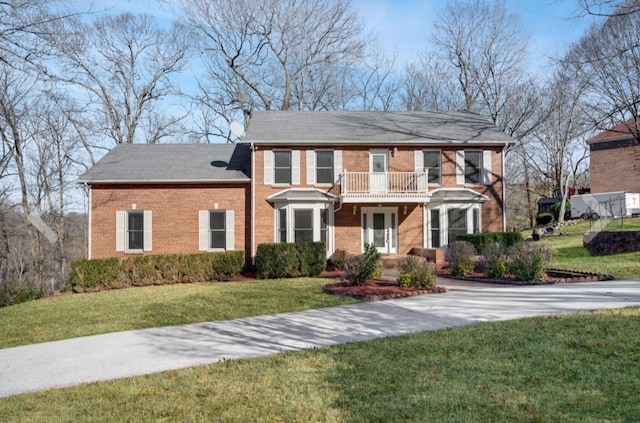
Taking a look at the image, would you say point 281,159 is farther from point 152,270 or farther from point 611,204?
point 611,204

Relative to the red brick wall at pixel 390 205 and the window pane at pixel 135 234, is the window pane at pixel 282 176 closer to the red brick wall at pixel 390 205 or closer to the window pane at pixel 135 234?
the red brick wall at pixel 390 205

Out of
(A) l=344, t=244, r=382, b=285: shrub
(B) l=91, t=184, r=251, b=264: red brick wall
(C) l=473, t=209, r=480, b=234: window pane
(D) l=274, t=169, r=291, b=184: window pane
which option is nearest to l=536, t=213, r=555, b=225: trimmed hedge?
(C) l=473, t=209, r=480, b=234: window pane

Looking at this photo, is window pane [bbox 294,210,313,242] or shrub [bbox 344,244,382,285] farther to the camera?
window pane [bbox 294,210,313,242]

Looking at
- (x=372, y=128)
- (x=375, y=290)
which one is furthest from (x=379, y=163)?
(x=375, y=290)

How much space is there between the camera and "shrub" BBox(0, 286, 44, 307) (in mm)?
14828

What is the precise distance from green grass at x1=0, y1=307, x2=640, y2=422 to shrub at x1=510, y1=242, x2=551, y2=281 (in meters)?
6.38

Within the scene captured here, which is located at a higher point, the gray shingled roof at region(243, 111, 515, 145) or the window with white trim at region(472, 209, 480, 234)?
the gray shingled roof at region(243, 111, 515, 145)

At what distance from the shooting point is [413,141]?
2088 centimetres

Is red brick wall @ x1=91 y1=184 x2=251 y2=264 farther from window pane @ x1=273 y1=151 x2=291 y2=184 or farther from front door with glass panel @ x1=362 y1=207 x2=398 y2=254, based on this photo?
front door with glass panel @ x1=362 y1=207 x2=398 y2=254

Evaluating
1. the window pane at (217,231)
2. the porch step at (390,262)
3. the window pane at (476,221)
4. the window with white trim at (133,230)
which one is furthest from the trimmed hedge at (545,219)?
the window with white trim at (133,230)

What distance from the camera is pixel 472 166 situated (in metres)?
21.5

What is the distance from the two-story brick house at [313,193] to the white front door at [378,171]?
4 cm

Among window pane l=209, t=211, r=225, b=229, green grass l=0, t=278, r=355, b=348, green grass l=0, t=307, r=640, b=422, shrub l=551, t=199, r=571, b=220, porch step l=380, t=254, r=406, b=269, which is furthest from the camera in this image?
shrub l=551, t=199, r=571, b=220

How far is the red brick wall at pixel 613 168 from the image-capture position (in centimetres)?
3699
